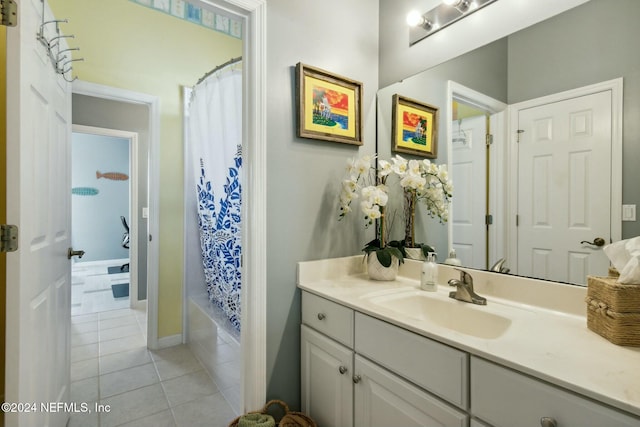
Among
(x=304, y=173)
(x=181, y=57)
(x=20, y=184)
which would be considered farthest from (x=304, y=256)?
(x=181, y=57)

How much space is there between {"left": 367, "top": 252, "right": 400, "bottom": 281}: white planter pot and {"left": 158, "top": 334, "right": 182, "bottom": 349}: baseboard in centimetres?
195

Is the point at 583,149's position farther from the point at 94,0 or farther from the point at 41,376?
the point at 94,0

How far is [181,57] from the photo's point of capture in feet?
8.84

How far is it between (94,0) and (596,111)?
3179 mm

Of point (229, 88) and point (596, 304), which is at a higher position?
point (229, 88)

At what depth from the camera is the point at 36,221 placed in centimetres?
116

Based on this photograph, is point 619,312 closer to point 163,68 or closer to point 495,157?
point 495,157

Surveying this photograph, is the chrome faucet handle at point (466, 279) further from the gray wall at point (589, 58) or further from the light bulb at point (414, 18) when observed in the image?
the light bulb at point (414, 18)

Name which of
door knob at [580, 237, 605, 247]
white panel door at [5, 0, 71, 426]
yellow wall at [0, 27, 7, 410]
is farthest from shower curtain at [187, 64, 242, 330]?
door knob at [580, 237, 605, 247]

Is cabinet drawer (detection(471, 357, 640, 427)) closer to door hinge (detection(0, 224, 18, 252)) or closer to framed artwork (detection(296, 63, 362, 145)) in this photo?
framed artwork (detection(296, 63, 362, 145))

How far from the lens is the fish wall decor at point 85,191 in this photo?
5.60 meters

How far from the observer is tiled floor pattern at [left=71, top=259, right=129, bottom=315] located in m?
3.68

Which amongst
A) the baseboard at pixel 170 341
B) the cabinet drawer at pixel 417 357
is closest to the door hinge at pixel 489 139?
the cabinet drawer at pixel 417 357

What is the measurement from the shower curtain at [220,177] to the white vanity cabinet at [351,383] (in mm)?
785
